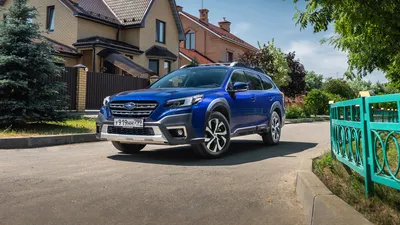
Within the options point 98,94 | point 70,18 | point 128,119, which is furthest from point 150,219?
point 70,18

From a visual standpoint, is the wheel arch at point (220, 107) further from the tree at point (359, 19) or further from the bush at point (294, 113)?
the bush at point (294, 113)

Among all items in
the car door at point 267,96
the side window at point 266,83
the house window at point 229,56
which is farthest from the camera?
the house window at point 229,56

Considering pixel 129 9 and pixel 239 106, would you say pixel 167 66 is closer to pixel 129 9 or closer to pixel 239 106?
pixel 129 9

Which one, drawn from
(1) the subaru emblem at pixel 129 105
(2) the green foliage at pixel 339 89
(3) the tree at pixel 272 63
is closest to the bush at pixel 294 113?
(3) the tree at pixel 272 63

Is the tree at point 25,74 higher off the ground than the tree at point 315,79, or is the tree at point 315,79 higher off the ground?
the tree at point 315,79

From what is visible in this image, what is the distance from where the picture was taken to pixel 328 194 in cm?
320

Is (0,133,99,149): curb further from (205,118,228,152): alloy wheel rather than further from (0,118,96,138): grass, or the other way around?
(205,118,228,152): alloy wheel

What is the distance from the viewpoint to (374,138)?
3049 mm

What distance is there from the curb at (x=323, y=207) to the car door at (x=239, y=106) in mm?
3369

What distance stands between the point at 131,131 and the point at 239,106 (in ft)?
7.59

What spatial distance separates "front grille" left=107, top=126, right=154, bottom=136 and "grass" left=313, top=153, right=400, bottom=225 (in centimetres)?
275

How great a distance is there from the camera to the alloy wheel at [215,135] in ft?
21.0

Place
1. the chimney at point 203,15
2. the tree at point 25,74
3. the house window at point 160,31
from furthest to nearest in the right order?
the chimney at point 203,15, the house window at point 160,31, the tree at point 25,74

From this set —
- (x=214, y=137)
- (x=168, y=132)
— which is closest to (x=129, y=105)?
(x=168, y=132)
